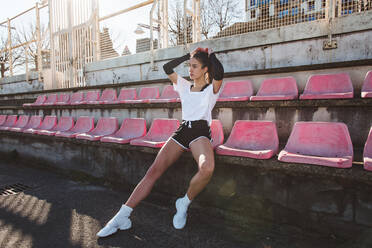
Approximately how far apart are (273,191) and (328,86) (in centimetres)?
168

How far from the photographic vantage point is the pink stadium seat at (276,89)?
126 inches

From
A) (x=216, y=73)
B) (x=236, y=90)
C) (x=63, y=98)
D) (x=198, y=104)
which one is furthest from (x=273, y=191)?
(x=63, y=98)

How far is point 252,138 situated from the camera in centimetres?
280

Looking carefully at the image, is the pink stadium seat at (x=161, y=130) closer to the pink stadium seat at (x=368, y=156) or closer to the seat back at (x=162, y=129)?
the seat back at (x=162, y=129)

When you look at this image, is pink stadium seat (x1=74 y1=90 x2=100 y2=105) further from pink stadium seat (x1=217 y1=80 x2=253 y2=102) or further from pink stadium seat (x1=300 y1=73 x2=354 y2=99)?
pink stadium seat (x1=300 y1=73 x2=354 y2=99)

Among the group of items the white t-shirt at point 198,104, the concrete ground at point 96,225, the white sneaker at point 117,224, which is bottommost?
the concrete ground at point 96,225

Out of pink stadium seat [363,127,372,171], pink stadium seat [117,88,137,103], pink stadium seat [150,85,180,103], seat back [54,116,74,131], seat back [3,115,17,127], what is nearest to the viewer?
pink stadium seat [363,127,372,171]

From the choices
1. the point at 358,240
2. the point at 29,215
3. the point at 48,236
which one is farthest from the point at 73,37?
the point at 358,240

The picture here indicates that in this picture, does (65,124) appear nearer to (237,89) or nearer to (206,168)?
(237,89)

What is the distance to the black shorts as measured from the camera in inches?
96.4

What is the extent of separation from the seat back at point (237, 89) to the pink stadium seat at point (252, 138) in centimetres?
87

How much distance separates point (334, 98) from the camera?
273 cm

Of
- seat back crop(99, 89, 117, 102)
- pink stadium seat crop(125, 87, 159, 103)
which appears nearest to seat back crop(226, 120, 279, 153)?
pink stadium seat crop(125, 87, 159, 103)

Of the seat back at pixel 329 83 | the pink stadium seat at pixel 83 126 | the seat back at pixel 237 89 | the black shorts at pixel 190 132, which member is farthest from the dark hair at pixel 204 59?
the pink stadium seat at pixel 83 126
